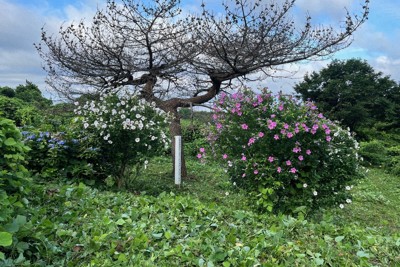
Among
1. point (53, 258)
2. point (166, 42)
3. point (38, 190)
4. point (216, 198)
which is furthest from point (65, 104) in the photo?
point (53, 258)

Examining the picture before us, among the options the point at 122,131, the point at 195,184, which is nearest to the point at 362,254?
the point at 122,131

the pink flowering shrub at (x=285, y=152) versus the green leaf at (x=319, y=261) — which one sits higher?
the pink flowering shrub at (x=285, y=152)

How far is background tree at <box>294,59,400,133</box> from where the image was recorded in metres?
20.1

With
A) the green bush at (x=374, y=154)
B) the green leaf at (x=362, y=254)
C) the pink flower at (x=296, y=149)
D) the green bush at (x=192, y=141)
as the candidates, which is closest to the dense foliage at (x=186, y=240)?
the green leaf at (x=362, y=254)

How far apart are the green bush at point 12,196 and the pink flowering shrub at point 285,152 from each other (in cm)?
265

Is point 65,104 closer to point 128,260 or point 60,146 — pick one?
point 60,146

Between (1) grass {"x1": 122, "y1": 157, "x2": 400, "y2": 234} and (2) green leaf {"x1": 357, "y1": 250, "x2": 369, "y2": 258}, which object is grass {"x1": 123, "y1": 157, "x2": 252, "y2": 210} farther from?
(2) green leaf {"x1": 357, "y1": 250, "x2": 369, "y2": 258}

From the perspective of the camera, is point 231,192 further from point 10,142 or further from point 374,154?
point 374,154

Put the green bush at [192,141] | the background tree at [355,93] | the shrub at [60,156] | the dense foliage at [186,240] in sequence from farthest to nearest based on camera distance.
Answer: the background tree at [355,93], the green bush at [192,141], the shrub at [60,156], the dense foliage at [186,240]

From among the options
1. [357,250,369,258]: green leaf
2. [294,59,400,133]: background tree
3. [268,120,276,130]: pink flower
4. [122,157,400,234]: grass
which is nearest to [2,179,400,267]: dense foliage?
[357,250,369,258]: green leaf

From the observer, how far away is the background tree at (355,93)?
20.1m

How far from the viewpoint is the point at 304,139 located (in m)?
4.64

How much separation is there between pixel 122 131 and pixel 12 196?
297 centimetres

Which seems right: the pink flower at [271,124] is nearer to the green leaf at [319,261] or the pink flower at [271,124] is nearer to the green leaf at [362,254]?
the green leaf at [362,254]
